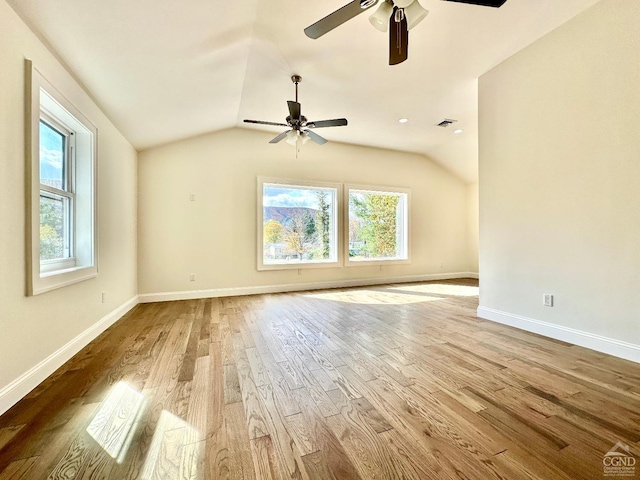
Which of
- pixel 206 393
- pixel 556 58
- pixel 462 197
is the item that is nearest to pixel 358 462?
pixel 206 393

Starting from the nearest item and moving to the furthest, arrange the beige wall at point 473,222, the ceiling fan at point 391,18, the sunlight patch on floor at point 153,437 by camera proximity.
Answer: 1. the sunlight patch on floor at point 153,437
2. the ceiling fan at point 391,18
3. the beige wall at point 473,222

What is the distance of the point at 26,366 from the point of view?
1819 millimetres

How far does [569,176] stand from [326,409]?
3074mm

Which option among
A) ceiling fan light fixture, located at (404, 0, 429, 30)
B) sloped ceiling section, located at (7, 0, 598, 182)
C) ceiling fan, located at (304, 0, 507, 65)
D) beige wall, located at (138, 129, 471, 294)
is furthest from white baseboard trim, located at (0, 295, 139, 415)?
ceiling fan light fixture, located at (404, 0, 429, 30)

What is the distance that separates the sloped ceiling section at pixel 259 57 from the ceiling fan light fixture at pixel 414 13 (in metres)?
0.85

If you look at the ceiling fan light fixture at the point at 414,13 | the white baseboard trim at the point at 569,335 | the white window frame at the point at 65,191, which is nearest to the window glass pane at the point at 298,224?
the white window frame at the point at 65,191

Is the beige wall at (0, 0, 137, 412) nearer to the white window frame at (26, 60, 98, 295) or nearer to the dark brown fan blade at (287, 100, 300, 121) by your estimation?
the white window frame at (26, 60, 98, 295)

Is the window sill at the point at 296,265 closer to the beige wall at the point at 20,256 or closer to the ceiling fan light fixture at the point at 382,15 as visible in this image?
the beige wall at the point at 20,256

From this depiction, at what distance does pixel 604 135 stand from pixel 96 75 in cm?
461

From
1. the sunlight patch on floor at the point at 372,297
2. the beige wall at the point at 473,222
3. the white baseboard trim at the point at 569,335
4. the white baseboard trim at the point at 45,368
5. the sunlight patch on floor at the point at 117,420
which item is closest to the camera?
the sunlight patch on floor at the point at 117,420

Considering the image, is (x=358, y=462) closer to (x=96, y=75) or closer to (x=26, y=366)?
(x=26, y=366)

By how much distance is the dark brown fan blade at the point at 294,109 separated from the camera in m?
3.25

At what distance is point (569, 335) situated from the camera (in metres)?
2.63

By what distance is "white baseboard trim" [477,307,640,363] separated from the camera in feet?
7.43
